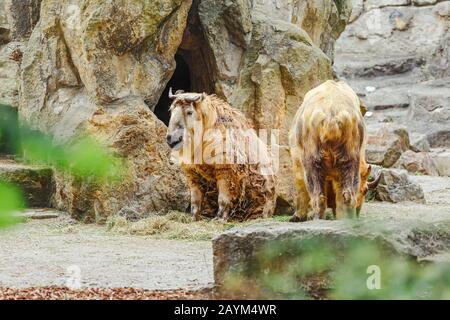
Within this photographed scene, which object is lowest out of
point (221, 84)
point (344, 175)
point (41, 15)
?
point (344, 175)

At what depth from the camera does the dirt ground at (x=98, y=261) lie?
17.7ft

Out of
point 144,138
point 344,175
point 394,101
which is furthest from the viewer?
point 394,101

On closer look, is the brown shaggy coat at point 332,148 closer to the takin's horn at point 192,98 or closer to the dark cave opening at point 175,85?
the takin's horn at point 192,98

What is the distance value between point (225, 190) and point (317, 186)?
2410mm

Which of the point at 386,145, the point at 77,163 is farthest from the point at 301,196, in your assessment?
the point at 386,145

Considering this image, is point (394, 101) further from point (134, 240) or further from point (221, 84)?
point (134, 240)

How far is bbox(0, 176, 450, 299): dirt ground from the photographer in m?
5.39

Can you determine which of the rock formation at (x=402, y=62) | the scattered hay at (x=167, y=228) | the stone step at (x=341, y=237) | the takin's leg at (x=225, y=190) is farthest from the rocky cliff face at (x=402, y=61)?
the stone step at (x=341, y=237)

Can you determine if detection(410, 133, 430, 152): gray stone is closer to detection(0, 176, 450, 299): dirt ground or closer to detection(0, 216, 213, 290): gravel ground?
detection(0, 176, 450, 299): dirt ground

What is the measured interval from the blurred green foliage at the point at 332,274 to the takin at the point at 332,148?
250 cm

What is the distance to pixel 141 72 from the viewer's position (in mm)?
10125
